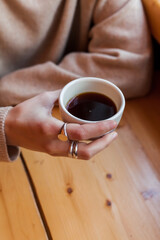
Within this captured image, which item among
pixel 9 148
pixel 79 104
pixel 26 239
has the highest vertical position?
pixel 79 104

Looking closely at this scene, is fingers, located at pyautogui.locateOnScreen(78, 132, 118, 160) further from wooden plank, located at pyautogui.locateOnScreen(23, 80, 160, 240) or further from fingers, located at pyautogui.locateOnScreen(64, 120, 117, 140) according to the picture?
wooden plank, located at pyautogui.locateOnScreen(23, 80, 160, 240)

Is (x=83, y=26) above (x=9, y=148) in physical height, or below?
above

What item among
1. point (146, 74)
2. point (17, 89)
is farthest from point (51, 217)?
point (146, 74)

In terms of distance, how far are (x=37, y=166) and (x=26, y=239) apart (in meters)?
0.15

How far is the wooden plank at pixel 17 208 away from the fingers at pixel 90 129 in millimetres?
212

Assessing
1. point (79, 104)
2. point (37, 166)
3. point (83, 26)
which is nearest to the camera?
point (79, 104)

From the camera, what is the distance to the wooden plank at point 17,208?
1.46 ft

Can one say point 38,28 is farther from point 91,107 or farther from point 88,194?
point 88,194

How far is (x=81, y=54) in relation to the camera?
25.0 inches

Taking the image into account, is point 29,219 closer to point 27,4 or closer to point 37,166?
point 37,166

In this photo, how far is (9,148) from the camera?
0.47 metres

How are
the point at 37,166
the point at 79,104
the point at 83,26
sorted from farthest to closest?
A: the point at 83,26, the point at 37,166, the point at 79,104

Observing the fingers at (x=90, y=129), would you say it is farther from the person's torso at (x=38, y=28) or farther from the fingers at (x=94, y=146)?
the person's torso at (x=38, y=28)

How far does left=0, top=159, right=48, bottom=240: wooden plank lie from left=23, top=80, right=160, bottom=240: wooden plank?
2 cm
